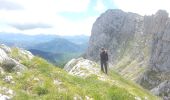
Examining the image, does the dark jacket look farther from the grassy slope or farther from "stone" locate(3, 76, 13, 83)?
"stone" locate(3, 76, 13, 83)

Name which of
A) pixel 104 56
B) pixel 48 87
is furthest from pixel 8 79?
pixel 104 56

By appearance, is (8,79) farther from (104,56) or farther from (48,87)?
(104,56)

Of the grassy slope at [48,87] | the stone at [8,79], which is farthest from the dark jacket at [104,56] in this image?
the stone at [8,79]

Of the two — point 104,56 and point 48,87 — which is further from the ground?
point 48,87

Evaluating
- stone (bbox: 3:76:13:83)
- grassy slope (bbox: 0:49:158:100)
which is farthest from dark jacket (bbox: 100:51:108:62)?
stone (bbox: 3:76:13:83)

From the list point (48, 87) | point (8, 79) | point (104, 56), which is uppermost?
point (8, 79)

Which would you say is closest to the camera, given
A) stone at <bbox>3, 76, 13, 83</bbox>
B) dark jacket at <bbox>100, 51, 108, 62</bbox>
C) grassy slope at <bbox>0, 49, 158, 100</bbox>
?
grassy slope at <bbox>0, 49, 158, 100</bbox>

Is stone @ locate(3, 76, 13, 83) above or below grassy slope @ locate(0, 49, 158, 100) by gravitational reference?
above

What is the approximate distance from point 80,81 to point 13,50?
847 centimetres

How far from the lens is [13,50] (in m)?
36.8

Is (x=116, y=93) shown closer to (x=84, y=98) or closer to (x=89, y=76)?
(x=84, y=98)

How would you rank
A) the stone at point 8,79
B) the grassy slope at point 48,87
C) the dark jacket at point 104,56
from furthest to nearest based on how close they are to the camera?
the dark jacket at point 104,56
the stone at point 8,79
the grassy slope at point 48,87

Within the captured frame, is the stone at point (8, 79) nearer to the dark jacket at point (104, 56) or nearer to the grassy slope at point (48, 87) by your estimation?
the grassy slope at point (48, 87)

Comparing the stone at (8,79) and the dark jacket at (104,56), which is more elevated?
the stone at (8,79)
